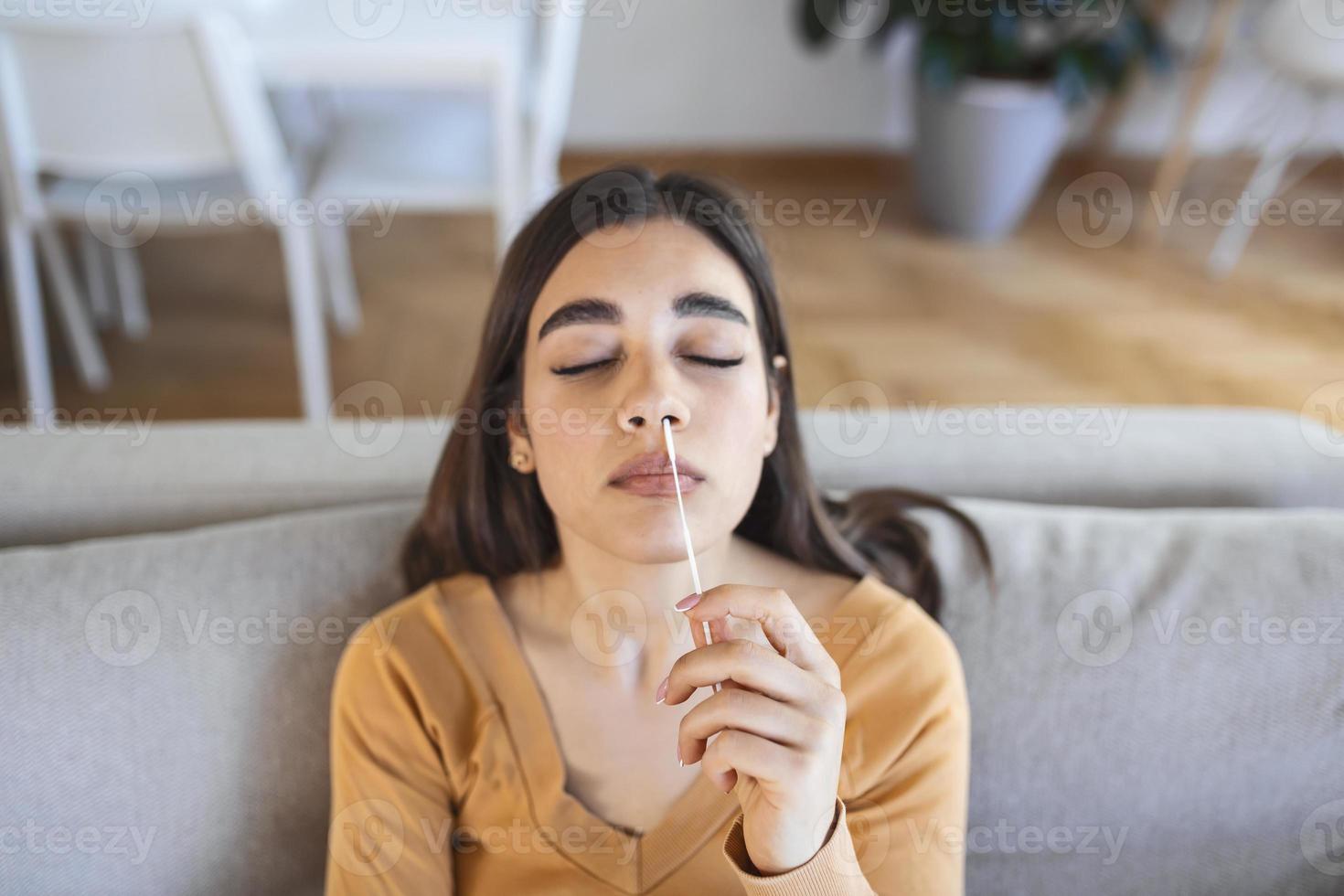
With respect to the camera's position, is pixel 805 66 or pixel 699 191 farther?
pixel 805 66

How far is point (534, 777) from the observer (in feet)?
3.18

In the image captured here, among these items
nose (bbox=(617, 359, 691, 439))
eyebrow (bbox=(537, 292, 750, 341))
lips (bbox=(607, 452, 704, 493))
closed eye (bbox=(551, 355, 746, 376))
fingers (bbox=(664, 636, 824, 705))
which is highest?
eyebrow (bbox=(537, 292, 750, 341))

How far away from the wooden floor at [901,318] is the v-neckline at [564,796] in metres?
1.49

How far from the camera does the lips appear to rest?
33.7 inches

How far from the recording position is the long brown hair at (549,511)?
3.20 feet

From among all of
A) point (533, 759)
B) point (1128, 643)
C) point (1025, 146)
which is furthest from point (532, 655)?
point (1025, 146)

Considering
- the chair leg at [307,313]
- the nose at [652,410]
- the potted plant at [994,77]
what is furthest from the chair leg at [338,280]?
Result: the nose at [652,410]

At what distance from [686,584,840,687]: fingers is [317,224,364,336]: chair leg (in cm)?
219

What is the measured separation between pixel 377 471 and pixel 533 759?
0.41 meters

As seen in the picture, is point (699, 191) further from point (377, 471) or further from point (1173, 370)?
point (1173, 370)

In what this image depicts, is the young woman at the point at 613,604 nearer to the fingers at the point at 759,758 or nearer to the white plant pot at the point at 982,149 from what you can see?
the fingers at the point at 759,758

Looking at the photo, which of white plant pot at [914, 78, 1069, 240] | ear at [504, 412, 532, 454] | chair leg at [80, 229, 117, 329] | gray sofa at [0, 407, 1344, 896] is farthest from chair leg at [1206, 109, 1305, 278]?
chair leg at [80, 229, 117, 329]

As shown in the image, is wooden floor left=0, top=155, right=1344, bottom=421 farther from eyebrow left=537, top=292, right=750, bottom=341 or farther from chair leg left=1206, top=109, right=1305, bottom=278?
eyebrow left=537, top=292, right=750, bottom=341

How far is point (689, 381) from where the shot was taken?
895mm
